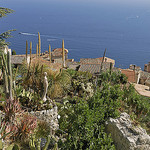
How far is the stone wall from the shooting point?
18.4 ft

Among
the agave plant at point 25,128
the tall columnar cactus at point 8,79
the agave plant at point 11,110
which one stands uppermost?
the tall columnar cactus at point 8,79

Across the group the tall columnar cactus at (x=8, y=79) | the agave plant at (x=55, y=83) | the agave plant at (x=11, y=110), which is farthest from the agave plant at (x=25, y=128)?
the agave plant at (x=55, y=83)

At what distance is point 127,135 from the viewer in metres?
5.93

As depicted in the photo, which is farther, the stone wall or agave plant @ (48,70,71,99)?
agave plant @ (48,70,71,99)

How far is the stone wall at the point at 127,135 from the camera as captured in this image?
5617 mm

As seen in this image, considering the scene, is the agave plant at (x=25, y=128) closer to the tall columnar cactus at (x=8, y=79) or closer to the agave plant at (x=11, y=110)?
the agave plant at (x=11, y=110)

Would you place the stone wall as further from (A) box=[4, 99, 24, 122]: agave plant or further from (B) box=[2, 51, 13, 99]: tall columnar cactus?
(B) box=[2, 51, 13, 99]: tall columnar cactus

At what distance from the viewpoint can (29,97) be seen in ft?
24.7

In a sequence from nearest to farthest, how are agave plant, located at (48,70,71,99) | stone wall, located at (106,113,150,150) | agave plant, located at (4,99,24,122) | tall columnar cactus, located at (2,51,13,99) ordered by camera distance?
stone wall, located at (106,113,150,150) → agave plant, located at (4,99,24,122) → tall columnar cactus, located at (2,51,13,99) → agave plant, located at (48,70,71,99)

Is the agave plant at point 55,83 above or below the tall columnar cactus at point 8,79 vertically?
below

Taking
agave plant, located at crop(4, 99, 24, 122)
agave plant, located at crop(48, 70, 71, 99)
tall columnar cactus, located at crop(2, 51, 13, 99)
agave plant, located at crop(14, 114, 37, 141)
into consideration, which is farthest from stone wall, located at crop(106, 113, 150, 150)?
tall columnar cactus, located at crop(2, 51, 13, 99)

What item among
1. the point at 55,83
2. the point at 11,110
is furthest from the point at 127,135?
the point at 55,83

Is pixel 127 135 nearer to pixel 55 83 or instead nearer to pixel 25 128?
pixel 25 128

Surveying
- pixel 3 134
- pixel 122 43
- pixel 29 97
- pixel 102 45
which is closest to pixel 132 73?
pixel 29 97
